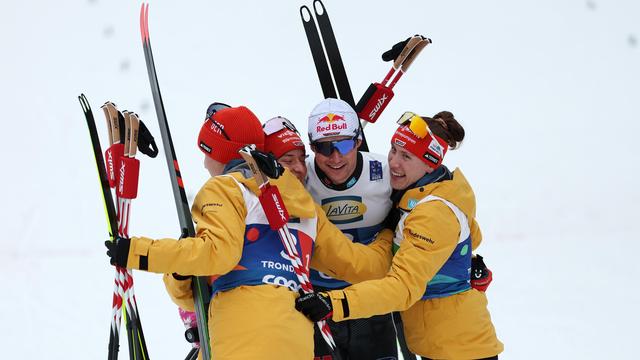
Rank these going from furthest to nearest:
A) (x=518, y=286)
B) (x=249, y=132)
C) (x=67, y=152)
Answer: (x=67, y=152) < (x=518, y=286) < (x=249, y=132)

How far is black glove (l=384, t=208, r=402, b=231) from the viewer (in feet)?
9.14

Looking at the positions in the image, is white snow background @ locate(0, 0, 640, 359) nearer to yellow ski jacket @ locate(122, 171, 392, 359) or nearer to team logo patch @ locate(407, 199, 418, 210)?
team logo patch @ locate(407, 199, 418, 210)

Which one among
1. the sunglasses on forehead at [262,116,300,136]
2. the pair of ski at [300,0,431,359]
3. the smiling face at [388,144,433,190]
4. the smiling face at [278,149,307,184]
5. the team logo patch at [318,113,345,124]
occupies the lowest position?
the smiling face at [388,144,433,190]

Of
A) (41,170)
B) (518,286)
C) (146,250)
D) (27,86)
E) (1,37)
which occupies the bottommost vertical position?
(518,286)

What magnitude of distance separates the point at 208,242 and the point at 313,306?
373 millimetres

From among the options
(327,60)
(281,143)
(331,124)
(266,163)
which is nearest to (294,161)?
(281,143)

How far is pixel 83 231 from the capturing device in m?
5.39

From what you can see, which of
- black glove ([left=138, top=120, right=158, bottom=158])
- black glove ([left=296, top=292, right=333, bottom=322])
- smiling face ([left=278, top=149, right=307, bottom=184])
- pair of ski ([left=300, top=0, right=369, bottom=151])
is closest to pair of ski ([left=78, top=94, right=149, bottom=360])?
black glove ([left=138, top=120, right=158, bottom=158])

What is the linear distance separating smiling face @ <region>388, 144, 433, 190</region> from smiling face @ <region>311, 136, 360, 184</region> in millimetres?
132

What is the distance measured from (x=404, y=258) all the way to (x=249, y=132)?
606 millimetres

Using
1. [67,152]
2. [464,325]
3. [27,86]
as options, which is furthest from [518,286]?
[27,86]

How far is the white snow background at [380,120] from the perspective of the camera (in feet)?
16.4

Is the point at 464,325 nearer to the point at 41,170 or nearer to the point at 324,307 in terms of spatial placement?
the point at 324,307

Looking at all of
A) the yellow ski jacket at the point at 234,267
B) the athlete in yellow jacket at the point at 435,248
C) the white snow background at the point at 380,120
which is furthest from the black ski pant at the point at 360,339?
the white snow background at the point at 380,120
